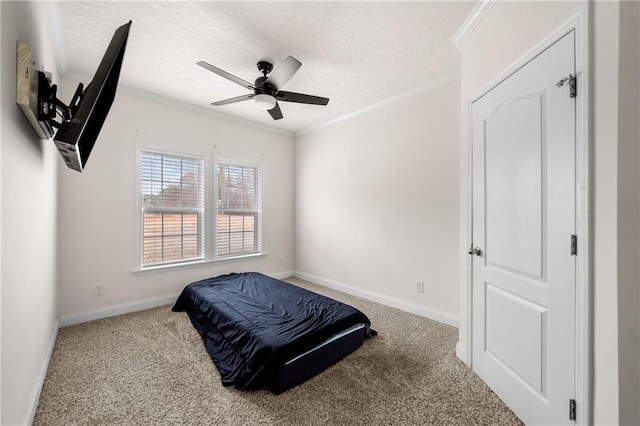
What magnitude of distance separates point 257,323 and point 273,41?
2461mm

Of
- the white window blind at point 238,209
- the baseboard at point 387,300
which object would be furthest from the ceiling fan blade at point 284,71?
Answer: the baseboard at point 387,300

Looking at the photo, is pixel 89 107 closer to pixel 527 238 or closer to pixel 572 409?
pixel 527 238

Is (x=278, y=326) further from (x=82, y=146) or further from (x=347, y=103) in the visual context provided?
(x=347, y=103)

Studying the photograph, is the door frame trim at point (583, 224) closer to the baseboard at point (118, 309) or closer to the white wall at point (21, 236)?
the white wall at point (21, 236)

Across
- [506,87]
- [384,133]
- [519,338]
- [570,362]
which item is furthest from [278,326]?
[384,133]

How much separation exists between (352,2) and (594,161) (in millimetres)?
1786

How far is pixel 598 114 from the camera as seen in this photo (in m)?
1.17

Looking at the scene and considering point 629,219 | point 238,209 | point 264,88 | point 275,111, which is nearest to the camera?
point 629,219

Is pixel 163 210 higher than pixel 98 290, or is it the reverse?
pixel 163 210

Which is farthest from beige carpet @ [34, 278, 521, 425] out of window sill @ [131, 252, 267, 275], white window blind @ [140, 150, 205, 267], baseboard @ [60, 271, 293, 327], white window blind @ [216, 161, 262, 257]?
white window blind @ [216, 161, 262, 257]

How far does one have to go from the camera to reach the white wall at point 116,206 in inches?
113

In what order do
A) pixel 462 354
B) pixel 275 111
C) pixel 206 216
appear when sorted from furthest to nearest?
1. pixel 206 216
2. pixel 275 111
3. pixel 462 354

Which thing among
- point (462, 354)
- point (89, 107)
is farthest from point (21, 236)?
point (462, 354)

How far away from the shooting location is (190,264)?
373 cm
